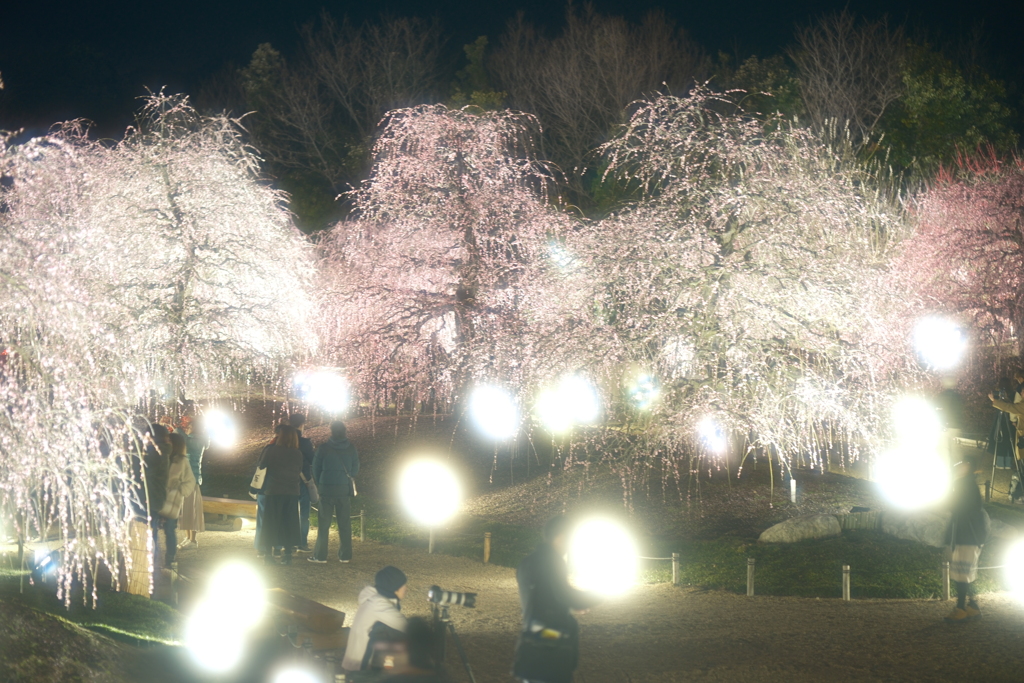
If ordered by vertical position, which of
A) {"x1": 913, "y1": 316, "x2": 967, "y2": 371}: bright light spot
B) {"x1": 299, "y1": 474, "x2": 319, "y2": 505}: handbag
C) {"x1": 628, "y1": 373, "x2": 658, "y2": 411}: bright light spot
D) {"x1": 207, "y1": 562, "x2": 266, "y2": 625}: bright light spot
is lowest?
{"x1": 207, "y1": 562, "x2": 266, "y2": 625}: bright light spot

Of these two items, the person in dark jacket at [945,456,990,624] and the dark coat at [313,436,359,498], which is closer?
Result: the person in dark jacket at [945,456,990,624]

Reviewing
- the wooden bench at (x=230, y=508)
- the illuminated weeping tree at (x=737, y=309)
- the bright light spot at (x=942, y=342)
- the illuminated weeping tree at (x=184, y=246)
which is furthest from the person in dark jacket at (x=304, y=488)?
the bright light spot at (x=942, y=342)

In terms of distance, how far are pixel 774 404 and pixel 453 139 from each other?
9.88m

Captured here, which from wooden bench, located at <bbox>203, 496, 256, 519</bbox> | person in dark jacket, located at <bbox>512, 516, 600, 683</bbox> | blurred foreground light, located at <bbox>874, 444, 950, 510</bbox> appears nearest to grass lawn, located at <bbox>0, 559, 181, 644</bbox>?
person in dark jacket, located at <bbox>512, 516, 600, 683</bbox>

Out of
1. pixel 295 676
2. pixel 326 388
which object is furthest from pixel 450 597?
pixel 326 388

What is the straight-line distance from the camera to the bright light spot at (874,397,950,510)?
600 inches

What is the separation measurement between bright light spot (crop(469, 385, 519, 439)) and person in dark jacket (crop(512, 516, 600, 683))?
11.4m

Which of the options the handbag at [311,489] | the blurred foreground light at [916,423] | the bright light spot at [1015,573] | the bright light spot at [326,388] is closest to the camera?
the bright light spot at [1015,573]

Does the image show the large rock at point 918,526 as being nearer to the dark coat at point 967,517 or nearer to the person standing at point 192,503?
the dark coat at point 967,517

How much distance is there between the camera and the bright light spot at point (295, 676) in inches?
263

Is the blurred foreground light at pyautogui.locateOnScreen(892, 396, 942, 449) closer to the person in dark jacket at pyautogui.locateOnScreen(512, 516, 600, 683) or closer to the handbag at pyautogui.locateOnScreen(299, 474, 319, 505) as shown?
the handbag at pyautogui.locateOnScreen(299, 474, 319, 505)

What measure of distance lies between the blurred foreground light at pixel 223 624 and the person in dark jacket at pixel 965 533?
6.41 meters

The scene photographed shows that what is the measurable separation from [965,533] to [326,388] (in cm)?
1649

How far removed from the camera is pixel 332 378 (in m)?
22.7
